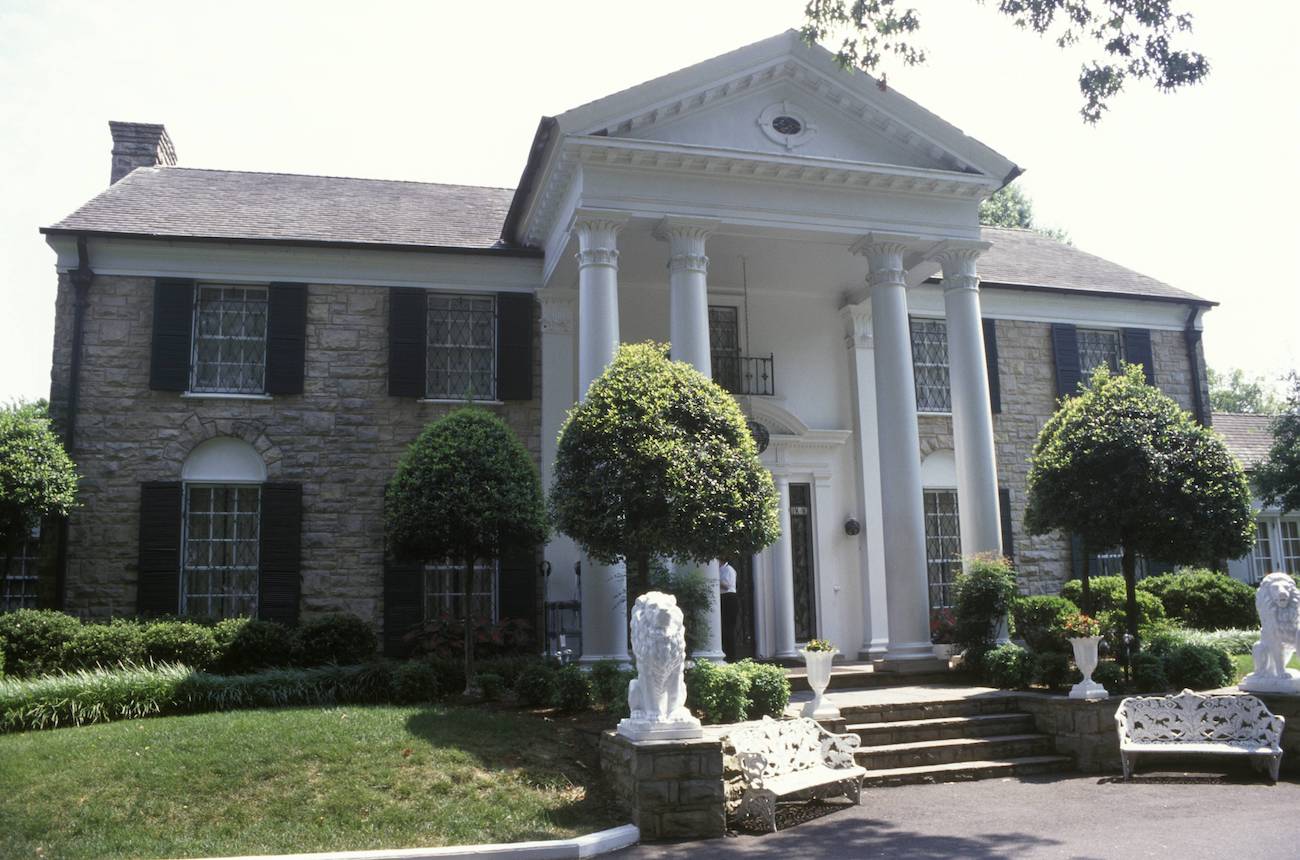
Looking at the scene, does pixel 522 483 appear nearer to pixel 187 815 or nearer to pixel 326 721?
pixel 326 721

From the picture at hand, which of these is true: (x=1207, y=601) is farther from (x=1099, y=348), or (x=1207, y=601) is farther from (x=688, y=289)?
(x=688, y=289)

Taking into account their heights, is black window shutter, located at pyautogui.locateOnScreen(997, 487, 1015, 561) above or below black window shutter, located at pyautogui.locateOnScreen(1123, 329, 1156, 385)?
below

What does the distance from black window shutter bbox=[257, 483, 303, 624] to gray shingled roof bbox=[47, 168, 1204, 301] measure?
3883 millimetres

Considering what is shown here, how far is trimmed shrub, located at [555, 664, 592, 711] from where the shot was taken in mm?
11094

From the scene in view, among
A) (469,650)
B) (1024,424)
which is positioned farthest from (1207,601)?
(469,650)

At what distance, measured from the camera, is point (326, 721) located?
9.66 meters

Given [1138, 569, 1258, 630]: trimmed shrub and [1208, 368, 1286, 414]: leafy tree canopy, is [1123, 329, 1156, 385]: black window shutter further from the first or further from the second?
[1208, 368, 1286, 414]: leafy tree canopy

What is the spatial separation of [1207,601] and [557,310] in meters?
11.7

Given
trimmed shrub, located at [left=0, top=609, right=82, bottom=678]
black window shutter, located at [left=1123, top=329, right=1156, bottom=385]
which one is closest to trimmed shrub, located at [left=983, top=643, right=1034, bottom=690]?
black window shutter, located at [left=1123, top=329, right=1156, bottom=385]

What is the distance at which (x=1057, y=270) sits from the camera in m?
19.9

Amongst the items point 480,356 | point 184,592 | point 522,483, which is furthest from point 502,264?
point 184,592

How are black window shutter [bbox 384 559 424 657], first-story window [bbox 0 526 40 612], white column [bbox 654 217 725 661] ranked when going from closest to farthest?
white column [bbox 654 217 725 661]
first-story window [bbox 0 526 40 612]
black window shutter [bbox 384 559 424 657]

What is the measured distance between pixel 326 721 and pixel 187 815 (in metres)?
2.06

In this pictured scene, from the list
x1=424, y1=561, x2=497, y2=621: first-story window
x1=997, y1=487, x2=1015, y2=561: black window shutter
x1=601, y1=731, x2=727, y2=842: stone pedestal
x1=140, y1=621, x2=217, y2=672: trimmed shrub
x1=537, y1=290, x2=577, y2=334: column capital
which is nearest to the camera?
x1=601, y1=731, x2=727, y2=842: stone pedestal
